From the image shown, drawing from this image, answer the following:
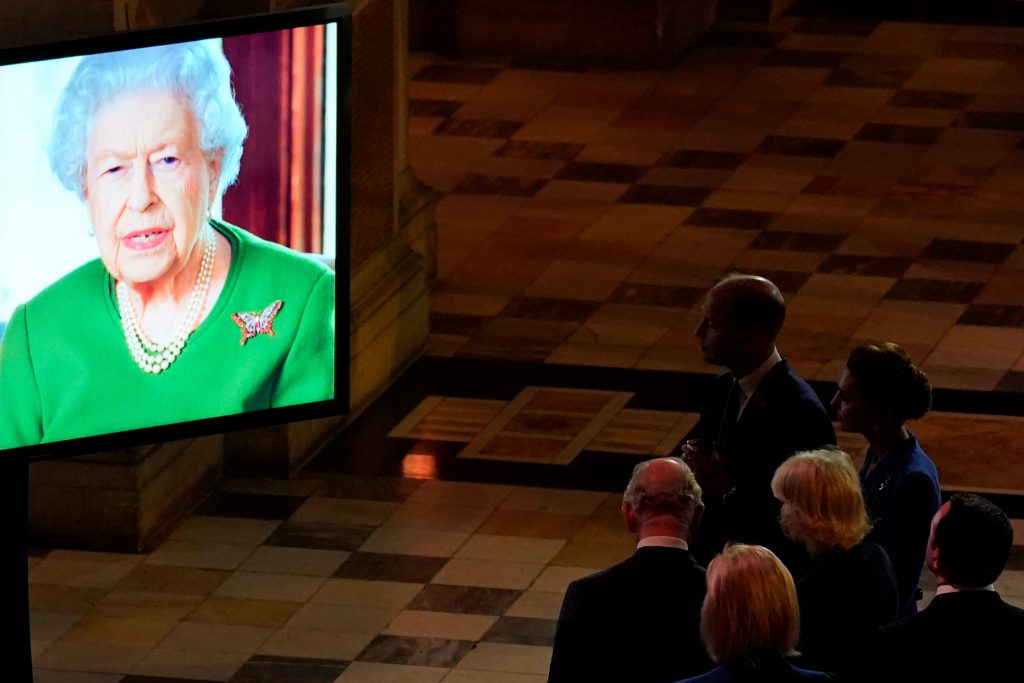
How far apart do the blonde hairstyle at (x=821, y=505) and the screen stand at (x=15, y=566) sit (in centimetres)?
204

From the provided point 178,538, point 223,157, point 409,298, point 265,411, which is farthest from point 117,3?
point 409,298

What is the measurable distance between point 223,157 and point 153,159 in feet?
0.99

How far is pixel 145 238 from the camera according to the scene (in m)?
6.17

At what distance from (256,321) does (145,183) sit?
58cm

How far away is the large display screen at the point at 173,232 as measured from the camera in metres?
5.96

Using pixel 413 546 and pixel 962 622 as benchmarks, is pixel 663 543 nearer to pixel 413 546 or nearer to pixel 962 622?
pixel 962 622

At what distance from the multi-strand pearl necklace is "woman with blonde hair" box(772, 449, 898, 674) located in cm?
190

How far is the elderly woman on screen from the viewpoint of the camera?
600cm

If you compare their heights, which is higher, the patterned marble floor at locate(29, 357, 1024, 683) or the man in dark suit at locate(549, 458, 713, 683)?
the man in dark suit at locate(549, 458, 713, 683)

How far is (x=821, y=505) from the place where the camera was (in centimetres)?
510

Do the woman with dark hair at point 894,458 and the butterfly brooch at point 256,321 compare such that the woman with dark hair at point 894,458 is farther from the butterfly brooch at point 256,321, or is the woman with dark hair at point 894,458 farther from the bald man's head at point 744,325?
the butterfly brooch at point 256,321

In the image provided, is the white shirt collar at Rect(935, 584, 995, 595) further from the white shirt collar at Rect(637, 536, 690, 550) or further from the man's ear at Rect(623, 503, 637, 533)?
the man's ear at Rect(623, 503, 637, 533)

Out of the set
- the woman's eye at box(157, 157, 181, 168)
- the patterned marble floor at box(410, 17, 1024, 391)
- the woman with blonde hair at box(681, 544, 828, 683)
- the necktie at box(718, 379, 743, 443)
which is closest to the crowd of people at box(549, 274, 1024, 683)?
the woman with blonde hair at box(681, 544, 828, 683)

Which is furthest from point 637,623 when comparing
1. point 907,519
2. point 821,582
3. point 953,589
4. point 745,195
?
point 745,195
